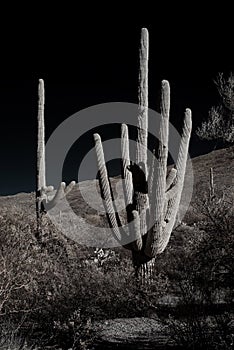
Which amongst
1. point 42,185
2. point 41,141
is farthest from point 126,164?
point 41,141

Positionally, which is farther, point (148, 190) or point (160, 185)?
point (148, 190)

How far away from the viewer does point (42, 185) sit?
12109mm

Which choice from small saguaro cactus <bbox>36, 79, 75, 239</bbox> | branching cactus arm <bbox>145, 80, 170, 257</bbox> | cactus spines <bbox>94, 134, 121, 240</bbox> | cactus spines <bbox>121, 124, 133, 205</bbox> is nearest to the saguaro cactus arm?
small saguaro cactus <bbox>36, 79, 75, 239</bbox>

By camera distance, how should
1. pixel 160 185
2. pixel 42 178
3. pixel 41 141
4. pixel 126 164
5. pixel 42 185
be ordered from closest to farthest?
1. pixel 160 185
2. pixel 126 164
3. pixel 42 185
4. pixel 42 178
5. pixel 41 141

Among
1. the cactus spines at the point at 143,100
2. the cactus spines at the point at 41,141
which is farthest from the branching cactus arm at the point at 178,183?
the cactus spines at the point at 41,141

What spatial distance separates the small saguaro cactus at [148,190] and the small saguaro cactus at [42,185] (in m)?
3.09

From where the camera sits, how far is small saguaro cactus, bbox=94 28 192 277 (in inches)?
289

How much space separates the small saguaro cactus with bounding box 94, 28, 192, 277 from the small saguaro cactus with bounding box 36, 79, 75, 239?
309cm

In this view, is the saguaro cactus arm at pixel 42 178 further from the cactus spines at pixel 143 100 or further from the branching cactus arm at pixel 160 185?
the branching cactus arm at pixel 160 185

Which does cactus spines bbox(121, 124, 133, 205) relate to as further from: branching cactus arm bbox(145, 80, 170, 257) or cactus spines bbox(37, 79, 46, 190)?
cactus spines bbox(37, 79, 46, 190)

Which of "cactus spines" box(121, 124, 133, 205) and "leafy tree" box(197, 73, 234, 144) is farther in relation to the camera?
"leafy tree" box(197, 73, 234, 144)

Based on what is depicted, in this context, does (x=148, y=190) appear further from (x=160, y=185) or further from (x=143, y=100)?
(x=143, y=100)

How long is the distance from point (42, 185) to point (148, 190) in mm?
4934

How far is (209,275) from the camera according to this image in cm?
511
